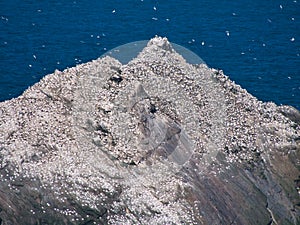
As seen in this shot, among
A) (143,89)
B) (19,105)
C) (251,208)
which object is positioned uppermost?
(143,89)

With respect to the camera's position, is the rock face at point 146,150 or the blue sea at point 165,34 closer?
the rock face at point 146,150

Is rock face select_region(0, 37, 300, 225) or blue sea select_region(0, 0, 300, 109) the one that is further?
blue sea select_region(0, 0, 300, 109)

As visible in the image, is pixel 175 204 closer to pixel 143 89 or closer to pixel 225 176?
pixel 225 176

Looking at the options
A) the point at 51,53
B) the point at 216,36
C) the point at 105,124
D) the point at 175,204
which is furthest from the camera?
the point at 216,36

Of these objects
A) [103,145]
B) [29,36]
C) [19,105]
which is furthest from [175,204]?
[29,36]
